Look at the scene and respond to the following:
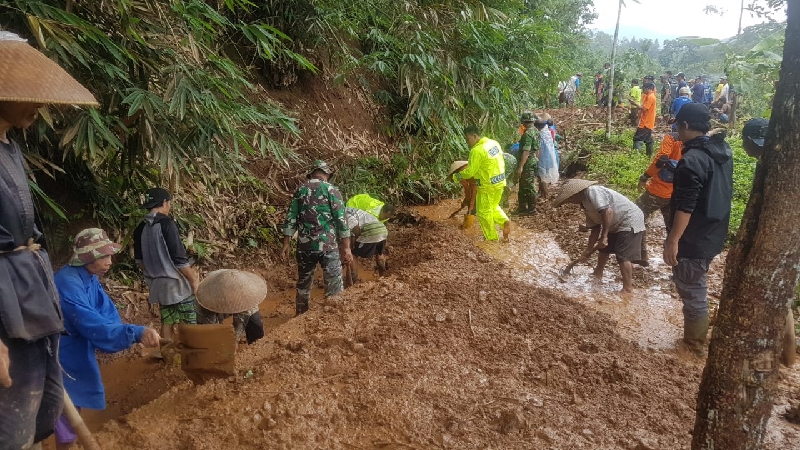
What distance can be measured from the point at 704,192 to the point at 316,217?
3.25 m

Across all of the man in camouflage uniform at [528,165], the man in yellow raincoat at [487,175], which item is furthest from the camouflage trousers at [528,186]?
the man in yellow raincoat at [487,175]

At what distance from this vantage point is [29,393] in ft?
6.50

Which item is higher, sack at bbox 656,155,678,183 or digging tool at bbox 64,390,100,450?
sack at bbox 656,155,678,183

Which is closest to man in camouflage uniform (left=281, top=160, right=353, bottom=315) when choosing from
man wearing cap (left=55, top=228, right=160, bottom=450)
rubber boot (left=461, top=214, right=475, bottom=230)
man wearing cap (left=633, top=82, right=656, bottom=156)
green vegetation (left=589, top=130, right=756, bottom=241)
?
man wearing cap (left=55, top=228, right=160, bottom=450)

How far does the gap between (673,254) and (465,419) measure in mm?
2171

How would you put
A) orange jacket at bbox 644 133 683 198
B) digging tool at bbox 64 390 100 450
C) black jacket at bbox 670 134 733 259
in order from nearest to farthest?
digging tool at bbox 64 390 100 450
black jacket at bbox 670 134 733 259
orange jacket at bbox 644 133 683 198

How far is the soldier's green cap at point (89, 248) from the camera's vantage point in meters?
2.69

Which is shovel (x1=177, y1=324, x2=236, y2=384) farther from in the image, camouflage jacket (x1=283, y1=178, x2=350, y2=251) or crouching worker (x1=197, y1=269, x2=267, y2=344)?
camouflage jacket (x1=283, y1=178, x2=350, y2=251)

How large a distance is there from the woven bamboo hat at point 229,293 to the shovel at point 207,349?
1.52 feet

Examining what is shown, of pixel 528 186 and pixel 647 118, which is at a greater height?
pixel 647 118

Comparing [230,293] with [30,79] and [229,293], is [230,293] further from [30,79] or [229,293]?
[30,79]

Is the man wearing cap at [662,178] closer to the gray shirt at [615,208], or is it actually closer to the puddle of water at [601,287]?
the puddle of water at [601,287]

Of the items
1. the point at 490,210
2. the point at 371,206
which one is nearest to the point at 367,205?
the point at 371,206

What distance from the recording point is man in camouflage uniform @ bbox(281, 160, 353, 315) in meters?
4.82
